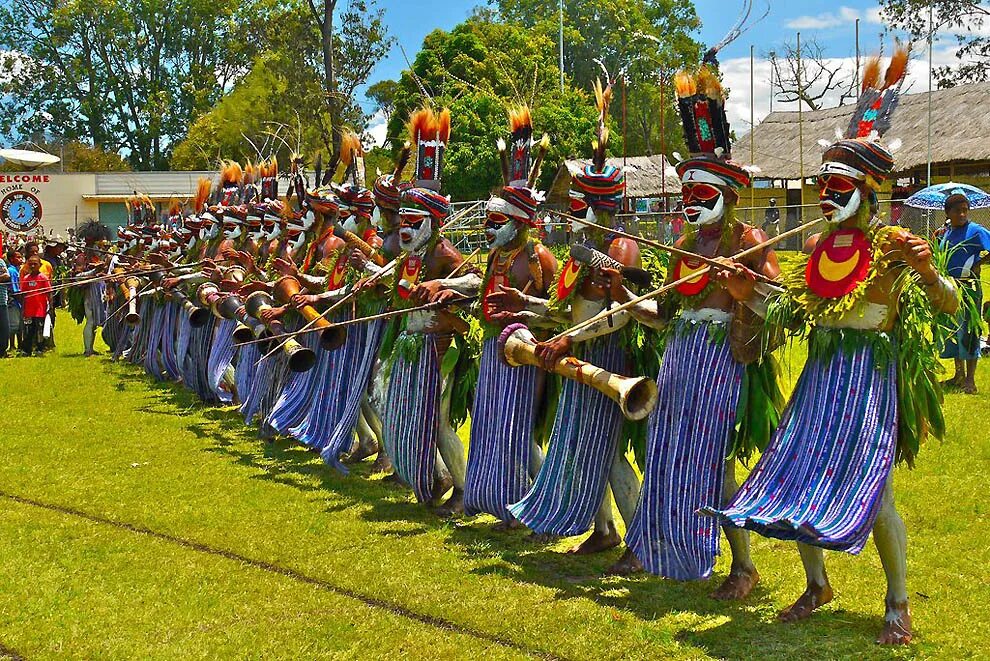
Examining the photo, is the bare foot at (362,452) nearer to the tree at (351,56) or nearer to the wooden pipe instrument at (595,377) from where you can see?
the wooden pipe instrument at (595,377)

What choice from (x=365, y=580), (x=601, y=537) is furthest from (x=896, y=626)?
(x=365, y=580)

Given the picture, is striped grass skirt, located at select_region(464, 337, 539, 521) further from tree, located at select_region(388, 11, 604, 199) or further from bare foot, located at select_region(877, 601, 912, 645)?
tree, located at select_region(388, 11, 604, 199)

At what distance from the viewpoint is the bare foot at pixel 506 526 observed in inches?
254

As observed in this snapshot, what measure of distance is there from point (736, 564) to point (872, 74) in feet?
7.17

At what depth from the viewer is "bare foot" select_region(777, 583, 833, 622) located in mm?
4809

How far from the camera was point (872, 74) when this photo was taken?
4.85 m

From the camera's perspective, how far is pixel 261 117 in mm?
38844

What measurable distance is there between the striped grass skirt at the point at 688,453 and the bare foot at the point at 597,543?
0.85 meters

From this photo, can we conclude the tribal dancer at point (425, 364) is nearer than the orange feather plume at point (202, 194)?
Yes

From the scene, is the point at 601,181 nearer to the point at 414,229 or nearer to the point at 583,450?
the point at 583,450

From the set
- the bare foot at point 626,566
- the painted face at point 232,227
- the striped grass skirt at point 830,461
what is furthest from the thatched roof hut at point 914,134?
the striped grass skirt at point 830,461

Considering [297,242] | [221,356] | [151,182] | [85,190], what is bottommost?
[221,356]

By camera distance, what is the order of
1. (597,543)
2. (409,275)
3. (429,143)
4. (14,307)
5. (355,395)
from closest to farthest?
(597,543) → (409,275) → (429,143) → (355,395) → (14,307)

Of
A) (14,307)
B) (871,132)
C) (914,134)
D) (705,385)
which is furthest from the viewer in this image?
(914,134)
